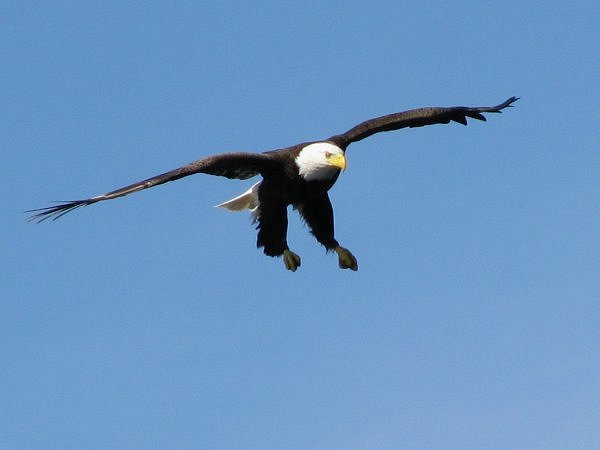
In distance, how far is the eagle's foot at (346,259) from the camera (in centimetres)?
1661

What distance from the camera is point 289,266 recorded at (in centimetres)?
1630

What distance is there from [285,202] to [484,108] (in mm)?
2819

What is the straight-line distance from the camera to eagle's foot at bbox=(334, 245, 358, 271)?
1661 cm

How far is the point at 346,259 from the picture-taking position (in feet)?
54.5

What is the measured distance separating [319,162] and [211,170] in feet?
3.25

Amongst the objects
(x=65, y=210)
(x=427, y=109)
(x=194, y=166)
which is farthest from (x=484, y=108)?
(x=65, y=210)

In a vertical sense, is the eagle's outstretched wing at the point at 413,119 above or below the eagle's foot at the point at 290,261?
above

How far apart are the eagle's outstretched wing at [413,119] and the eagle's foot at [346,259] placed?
1.04 meters

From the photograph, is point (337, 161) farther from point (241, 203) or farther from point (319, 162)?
point (241, 203)

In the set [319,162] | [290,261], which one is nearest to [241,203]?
[290,261]

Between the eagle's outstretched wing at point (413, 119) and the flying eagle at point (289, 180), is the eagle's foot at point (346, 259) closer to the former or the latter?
the flying eagle at point (289, 180)

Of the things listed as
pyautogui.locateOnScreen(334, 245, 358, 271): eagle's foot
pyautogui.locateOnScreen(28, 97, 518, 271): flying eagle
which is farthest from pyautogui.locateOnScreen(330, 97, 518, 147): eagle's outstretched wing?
pyautogui.locateOnScreen(334, 245, 358, 271): eagle's foot

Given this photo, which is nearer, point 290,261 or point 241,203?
point 290,261

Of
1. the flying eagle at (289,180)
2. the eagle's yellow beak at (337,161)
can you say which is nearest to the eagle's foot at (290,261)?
the flying eagle at (289,180)
